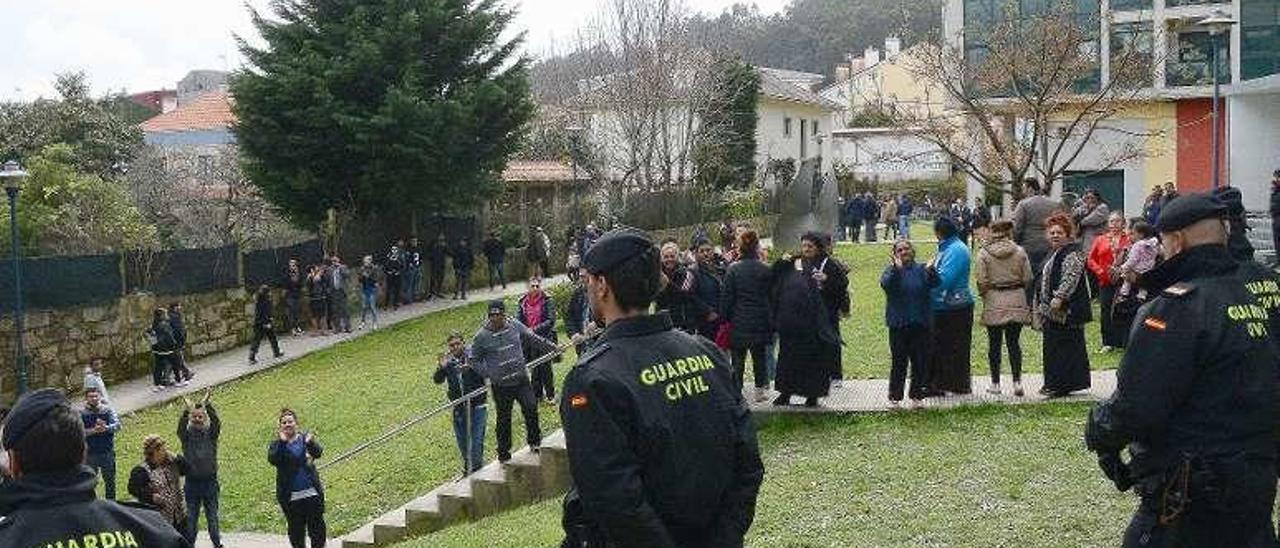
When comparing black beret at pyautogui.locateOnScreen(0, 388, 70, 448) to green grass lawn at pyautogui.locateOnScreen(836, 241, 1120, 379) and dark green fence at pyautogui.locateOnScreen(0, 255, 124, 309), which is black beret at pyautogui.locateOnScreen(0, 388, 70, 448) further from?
dark green fence at pyautogui.locateOnScreen(0, 255, 124, 309)

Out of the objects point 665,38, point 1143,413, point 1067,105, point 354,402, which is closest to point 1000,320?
point 1143,413

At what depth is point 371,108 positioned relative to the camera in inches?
1231

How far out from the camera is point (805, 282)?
12.2m

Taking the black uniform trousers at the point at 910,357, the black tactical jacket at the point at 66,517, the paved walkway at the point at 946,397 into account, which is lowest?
the paved walkway at the point at 946,397

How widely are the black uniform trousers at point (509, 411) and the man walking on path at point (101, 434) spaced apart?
177 inches

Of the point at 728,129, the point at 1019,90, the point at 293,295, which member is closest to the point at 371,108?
the point at 293,295

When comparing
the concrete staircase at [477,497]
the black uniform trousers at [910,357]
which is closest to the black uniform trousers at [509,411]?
the concrete staircase at [477,497]

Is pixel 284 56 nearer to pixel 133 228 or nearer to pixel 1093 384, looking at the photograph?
pixel 133 228

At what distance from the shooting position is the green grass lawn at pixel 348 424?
14.9 meters

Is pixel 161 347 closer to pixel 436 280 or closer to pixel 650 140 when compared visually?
pixel 436 280

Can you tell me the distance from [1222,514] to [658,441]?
223 cm

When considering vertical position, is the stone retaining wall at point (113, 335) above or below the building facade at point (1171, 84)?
below

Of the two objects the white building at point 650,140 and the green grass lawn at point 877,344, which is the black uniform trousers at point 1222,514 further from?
the white building at point 650,140

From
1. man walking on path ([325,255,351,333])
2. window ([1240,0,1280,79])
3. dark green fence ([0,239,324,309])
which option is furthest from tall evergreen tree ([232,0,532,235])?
window ([1240,0,1280,79])
